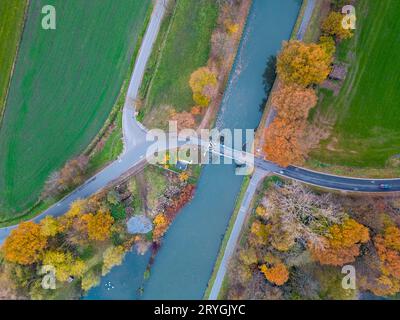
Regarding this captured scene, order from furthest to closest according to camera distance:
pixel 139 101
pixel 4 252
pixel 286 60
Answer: pixel 139 101 < pixel 4 252 < pixel 286 60

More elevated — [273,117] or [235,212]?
[273,117]

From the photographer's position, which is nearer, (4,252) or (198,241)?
(4,252)

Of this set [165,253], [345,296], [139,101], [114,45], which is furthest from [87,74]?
[345,296]

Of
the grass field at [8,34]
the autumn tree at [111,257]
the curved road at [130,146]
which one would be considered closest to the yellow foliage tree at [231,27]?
the curved road at [130,146]

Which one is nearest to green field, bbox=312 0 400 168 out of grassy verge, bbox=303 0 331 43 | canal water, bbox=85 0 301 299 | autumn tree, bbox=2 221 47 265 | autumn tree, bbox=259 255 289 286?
grassy verge, bbox=303 0 331 43

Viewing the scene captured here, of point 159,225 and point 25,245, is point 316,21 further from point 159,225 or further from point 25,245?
point 25,245

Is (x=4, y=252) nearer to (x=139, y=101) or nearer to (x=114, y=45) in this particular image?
(x=139, y=101)
